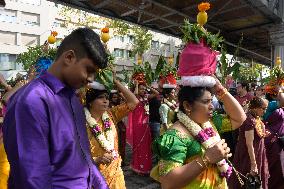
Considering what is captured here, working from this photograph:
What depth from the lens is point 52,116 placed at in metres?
1.78

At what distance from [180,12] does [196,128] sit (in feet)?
29.9

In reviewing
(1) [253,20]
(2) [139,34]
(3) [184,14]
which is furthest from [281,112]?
(2) [139,34]

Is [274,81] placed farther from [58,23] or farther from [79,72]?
[58,23]

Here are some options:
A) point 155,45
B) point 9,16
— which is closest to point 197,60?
point 9,16

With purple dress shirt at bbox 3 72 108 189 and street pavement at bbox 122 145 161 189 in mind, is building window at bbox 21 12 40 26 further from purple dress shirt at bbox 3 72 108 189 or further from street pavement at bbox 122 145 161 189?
purple dress shirt at bbox 3 72 108 189

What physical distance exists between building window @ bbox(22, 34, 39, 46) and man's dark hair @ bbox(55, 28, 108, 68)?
35.4 meters

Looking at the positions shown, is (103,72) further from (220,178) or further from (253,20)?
(253,20)

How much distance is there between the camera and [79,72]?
6.27 feet

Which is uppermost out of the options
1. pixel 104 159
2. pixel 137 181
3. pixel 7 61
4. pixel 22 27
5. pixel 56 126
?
pixel 22 27

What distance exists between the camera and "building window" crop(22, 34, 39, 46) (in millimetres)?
35197

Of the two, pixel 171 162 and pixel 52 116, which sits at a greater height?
pixel 52 116

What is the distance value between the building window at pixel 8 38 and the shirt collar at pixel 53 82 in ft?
113

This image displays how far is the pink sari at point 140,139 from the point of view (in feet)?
25.9

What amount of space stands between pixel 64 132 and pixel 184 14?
34.0ft
